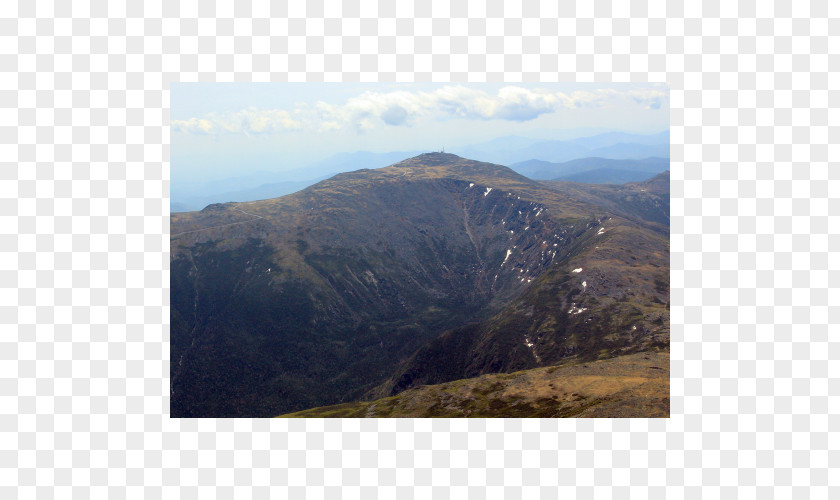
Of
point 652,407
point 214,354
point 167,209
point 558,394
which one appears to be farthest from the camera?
point 214,354

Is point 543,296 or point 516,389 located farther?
point 543,296

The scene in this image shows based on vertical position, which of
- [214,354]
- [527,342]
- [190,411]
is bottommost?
[190,411]

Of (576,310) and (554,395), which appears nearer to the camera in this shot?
(554,395)

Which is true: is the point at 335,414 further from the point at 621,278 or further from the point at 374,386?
the point at 621,278

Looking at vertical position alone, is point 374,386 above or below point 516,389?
below

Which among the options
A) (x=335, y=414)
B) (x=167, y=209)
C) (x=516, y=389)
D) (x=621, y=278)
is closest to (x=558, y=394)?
(x=516, y=389)

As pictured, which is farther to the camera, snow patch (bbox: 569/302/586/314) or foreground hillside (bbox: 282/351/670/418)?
snow patch (bbox: 569/302/586/314)

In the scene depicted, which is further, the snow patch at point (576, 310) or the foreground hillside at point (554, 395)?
the snow patch at point (576, 310)

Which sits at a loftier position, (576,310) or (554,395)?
(576,310)
